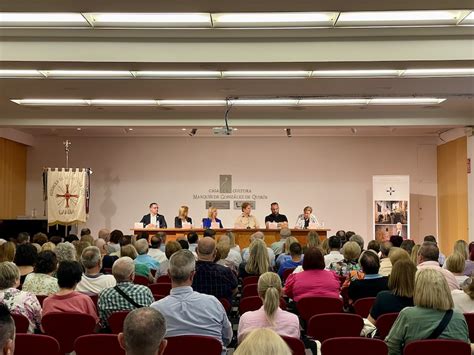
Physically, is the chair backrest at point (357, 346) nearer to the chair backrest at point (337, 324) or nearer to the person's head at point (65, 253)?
the chair backrest at point (337, 324)

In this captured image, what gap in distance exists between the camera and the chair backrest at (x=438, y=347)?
3275mm

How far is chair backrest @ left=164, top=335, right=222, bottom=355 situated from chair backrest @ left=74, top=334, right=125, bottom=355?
0.33 meters

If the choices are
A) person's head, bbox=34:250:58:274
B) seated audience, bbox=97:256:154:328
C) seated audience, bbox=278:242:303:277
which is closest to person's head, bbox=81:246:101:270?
person's head, bbox=34:250:58:274

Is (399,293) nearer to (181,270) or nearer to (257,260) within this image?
(181,270)

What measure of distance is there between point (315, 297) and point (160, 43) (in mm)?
4256

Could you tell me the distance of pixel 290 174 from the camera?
1684 centimetres

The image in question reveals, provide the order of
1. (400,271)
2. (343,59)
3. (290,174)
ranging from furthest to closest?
(290,174)
(343,59)
(400,271)

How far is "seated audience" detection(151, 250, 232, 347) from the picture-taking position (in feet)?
12.4

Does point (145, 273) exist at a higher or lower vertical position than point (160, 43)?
lower

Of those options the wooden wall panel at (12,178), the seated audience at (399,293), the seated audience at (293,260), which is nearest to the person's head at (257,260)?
the seated audience at (293,260)

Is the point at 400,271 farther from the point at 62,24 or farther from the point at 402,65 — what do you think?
the point at 62,24

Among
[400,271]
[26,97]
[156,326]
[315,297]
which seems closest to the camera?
[156,326]

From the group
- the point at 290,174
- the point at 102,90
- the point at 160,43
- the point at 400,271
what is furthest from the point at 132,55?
the point at 290,174

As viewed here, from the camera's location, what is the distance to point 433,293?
3.67 meters
